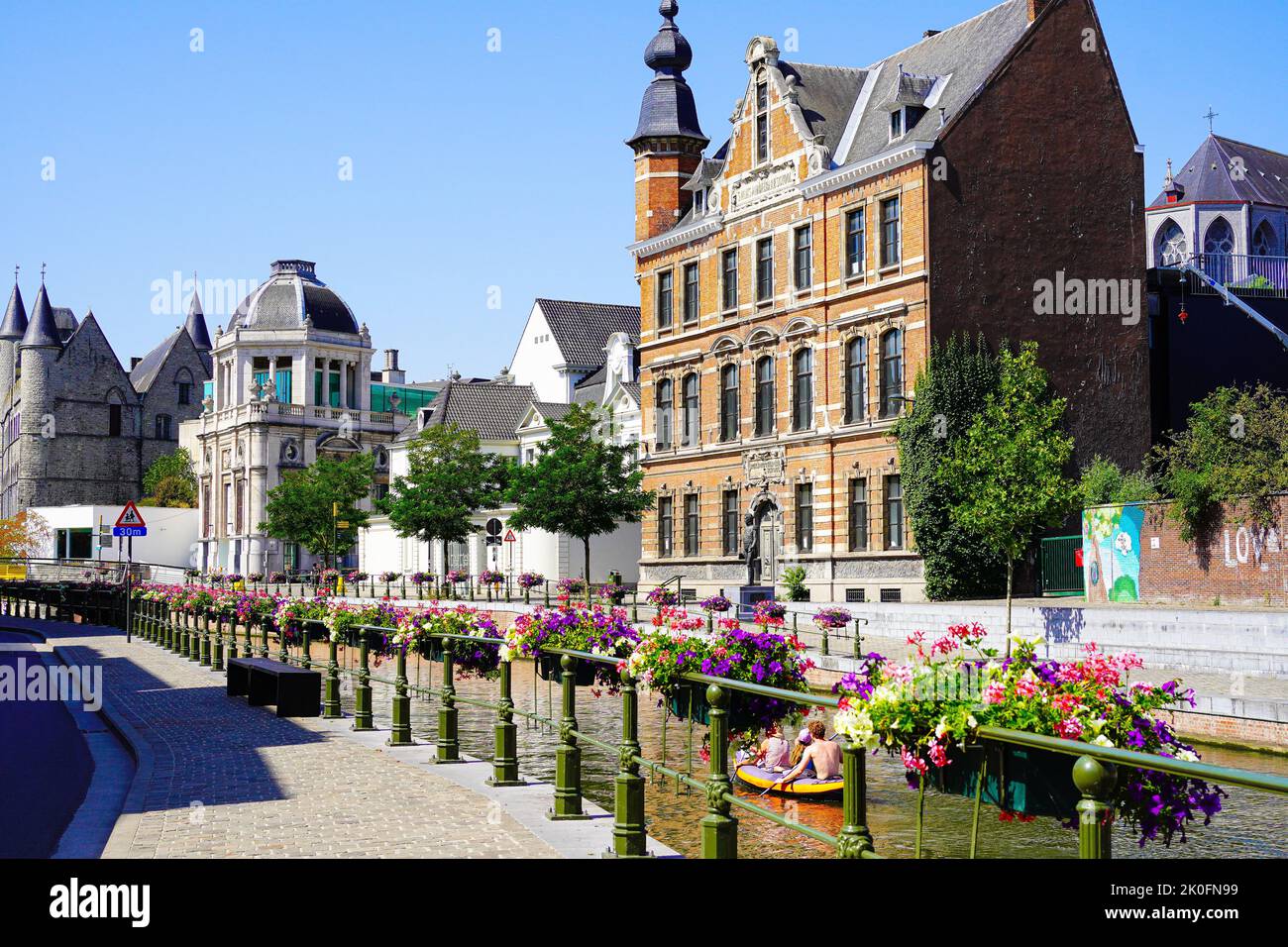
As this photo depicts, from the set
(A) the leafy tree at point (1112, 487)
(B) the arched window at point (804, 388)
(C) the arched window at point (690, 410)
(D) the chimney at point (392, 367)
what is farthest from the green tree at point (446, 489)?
(D) the chimney at point (392, 367)

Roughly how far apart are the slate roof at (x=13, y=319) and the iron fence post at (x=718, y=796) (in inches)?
5383

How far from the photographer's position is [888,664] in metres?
6.97

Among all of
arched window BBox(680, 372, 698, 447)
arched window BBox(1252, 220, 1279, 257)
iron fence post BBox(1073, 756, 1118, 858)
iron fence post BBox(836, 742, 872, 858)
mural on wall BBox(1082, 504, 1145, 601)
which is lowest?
iron fence post BBox(836, 742, 872, 858)

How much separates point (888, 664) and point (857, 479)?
36859 millimetres

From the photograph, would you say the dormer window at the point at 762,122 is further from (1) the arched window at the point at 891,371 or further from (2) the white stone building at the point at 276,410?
(2) the white stone building at the point at 276,410

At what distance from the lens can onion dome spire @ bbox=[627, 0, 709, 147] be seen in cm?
5481

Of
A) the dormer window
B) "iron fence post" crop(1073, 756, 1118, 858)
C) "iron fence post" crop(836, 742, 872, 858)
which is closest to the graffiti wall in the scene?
the dormer window

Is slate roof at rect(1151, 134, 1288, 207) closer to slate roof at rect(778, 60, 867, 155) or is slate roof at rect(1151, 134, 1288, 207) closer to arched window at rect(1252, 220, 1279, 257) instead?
arched window at rect(1252, 220, 1279, 257)

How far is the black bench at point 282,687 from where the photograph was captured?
19469 mm

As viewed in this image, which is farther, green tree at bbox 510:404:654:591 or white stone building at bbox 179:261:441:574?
white stone building at bbox 179:261:441:574

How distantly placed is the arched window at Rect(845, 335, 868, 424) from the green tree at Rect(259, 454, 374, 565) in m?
49.0

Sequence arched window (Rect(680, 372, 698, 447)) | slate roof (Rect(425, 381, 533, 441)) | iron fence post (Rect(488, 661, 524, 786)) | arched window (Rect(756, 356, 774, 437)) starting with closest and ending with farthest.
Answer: iron fence post (Rect(488, 661, 524, 786)) < arched window (Rect(756, 356, 774, 437)) < arched window (Rect(680, 372, 698, 447)) < slate roof (Rect(425, 381, 533, 441))

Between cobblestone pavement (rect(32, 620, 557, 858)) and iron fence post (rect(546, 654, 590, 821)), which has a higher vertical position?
iron fence post (rect(546, 654, 590, 821))

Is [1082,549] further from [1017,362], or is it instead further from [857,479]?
[857,479]
